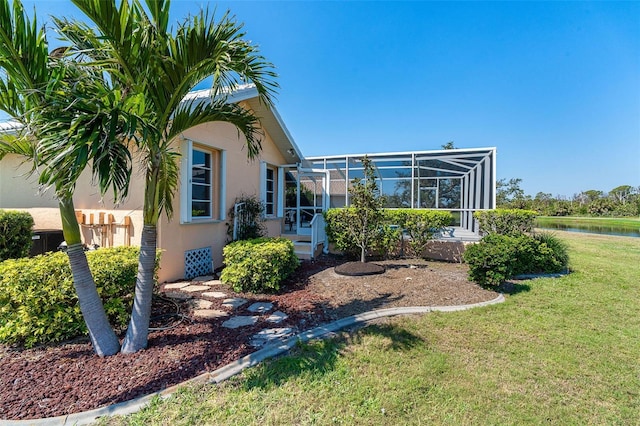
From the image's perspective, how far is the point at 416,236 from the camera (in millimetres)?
10281

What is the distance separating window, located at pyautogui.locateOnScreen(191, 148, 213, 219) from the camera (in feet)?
24.9

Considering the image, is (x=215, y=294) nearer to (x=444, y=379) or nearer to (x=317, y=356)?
(x=317, y=356)

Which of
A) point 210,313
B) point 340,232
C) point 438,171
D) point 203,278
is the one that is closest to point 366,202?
point 340,232

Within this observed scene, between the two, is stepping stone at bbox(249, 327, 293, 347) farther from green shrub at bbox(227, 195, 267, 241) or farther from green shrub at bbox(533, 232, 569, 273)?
green shrub at bbox(533, 232, 569, 273)

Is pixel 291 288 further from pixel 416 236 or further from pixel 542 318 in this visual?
pixel 416 236

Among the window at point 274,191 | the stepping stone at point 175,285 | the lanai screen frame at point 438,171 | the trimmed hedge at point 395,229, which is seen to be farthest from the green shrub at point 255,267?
the lanai screen frame at point 438,171

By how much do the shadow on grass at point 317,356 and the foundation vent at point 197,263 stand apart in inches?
Answer: 182

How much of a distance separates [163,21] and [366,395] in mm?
4510

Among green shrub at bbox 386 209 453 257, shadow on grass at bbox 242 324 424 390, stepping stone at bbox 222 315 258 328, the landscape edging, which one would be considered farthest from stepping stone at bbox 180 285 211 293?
green shrub at bbox 386 209 453 257

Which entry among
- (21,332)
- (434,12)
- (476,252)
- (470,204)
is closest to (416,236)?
(476,252)

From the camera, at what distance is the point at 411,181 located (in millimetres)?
13820

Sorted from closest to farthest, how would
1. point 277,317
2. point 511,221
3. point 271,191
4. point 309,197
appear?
point 277,317 → point 511,221 → point 271,191 → point 309,197

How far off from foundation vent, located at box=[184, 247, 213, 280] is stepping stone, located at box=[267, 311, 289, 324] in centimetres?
338

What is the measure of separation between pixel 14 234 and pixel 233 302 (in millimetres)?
5292
